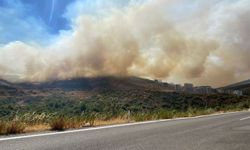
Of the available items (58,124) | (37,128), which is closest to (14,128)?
(37,128)

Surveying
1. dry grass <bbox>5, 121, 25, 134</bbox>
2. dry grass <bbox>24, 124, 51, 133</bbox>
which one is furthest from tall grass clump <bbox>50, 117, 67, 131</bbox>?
dry grass <bbox>5, 121, 25, 134</bbox>

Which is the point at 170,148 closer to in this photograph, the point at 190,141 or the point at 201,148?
the point at 201,148

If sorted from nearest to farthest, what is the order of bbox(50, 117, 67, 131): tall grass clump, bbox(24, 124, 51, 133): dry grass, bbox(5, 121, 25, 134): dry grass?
bbox(5, 121, 25, 134): dry grass → bbox(24, 124, 51, 133): dry grass → bbox(50, 117, 67, 131): tall grass clump

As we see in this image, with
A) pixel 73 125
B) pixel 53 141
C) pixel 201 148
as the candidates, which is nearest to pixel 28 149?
pixel 53 141

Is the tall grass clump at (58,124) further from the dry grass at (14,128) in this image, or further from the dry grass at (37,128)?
the dry grass at (14,128)

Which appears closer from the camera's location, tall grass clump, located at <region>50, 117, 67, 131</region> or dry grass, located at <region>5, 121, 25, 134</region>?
dry grass, located at <region>5, 121, 25, 134</region>

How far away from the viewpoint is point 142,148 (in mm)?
8617

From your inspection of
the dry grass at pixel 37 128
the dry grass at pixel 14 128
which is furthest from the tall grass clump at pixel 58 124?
the dry grass at pixel 14 128

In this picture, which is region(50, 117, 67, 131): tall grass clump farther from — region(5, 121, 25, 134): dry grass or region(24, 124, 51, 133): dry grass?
region(5, 121, 25, 134): dry grass

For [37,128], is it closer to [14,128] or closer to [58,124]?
[58,124]

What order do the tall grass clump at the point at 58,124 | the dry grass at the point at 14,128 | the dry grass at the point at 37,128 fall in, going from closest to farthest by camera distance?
the dry grass at the point at 14,128 → the dry grass at the point at 37,128 → the tall grass clump at the point at 58,124

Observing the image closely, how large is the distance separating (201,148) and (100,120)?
10921mm

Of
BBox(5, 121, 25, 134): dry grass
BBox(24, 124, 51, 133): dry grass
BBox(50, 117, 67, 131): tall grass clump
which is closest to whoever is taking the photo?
BBox(5, 121, 25, 134): dry grass

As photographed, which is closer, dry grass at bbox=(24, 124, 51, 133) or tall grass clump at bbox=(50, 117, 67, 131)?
dry grass at bbox=(24, 124, 51, 133)
